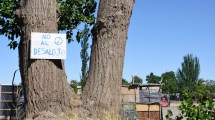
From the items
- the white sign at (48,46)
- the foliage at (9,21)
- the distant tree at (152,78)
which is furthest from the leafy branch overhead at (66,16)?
the distant tree at (152,78)

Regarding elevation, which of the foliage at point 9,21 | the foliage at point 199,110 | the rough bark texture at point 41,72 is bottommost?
the foliage at point 199,110

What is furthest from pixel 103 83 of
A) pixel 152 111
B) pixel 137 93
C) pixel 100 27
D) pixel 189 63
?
pixel 189 63

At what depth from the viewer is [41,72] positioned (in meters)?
4.93

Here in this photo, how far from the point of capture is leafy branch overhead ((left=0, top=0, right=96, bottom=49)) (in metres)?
12.7

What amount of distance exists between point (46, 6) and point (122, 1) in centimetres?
95

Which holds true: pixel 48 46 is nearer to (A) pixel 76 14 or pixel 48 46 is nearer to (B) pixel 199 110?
(B) pixel 199 110

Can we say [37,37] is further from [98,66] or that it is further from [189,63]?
[189,63]

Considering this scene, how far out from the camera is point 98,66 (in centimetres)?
494

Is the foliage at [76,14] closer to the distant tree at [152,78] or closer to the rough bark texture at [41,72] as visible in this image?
the rough bark texture at [41,72]

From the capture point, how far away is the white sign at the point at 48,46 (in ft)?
16.2

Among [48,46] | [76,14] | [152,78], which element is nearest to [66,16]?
[76,14]

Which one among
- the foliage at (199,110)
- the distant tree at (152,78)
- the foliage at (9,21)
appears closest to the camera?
the foliage at (199,110)

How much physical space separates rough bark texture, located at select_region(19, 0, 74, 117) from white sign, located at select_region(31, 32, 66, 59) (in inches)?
2.6

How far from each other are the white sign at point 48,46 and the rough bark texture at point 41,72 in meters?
0.06
